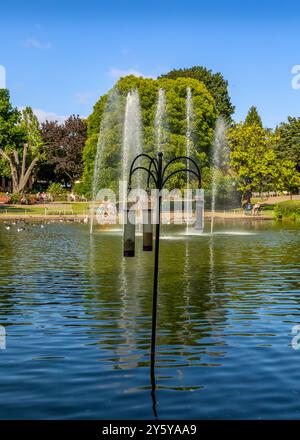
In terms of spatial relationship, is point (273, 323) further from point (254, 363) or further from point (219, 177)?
point (219, 177)

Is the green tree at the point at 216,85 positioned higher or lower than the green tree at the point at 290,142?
higher

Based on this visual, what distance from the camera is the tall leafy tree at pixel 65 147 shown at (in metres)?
125

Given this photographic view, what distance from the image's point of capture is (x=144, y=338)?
1745 cm

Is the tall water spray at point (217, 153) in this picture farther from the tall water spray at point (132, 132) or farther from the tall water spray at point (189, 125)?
the tall water spray at point (132, 132)

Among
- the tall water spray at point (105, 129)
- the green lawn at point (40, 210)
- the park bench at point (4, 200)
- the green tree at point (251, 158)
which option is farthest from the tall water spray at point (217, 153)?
the park bench at point (4, 200)

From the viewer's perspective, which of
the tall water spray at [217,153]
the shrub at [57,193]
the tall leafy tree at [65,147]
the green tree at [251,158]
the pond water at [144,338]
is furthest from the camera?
the tall leafy tree at [65,147]

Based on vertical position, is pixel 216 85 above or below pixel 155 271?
above

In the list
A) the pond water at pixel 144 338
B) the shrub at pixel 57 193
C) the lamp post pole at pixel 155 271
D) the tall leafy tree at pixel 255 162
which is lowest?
the pond water at pixel 144 338

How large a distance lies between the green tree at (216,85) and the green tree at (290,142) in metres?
10.1

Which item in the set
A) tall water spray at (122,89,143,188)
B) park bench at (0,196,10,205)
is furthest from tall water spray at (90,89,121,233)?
park bench at (0,196,10,205)

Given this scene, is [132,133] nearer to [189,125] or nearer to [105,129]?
[105,129]

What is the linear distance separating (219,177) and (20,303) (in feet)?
225

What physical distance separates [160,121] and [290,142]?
121 feet

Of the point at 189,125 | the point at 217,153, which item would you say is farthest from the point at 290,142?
the point at 189,125
